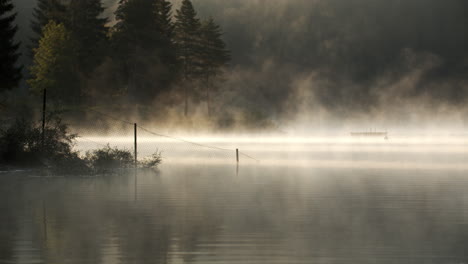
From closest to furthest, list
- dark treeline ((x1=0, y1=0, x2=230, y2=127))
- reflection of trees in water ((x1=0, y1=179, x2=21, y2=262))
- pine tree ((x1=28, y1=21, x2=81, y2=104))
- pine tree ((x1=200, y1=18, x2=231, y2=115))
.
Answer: reflection of trees in water ((x1=0, y1=179, x2=21, y2=262)) → pine tree ((x1=28, y1=21, x2=81, y2=104)) → dark treeline ((x1=0, y1=0, x2=230, y2=127)) → pine tree ((x1=200, y1=18, x2=231, y2=115))

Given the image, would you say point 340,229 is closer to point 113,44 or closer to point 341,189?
point 341,189

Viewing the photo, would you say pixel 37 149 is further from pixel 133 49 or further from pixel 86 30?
pixel 133 49

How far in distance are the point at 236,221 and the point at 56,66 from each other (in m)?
81.0

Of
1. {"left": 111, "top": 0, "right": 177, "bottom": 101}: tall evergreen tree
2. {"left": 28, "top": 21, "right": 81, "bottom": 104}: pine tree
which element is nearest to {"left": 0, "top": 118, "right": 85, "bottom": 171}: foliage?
{"left": 28, "top": 21, "right": 81, "bottom": 104}: pine tree

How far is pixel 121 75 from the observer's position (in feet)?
369

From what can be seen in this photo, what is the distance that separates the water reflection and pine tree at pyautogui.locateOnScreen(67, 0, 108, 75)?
76146 millimetres

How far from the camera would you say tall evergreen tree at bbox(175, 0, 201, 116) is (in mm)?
114875

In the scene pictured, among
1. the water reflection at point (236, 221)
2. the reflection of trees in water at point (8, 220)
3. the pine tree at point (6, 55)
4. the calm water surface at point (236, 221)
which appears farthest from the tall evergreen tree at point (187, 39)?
the reflection of trees in water at point (8, 220)

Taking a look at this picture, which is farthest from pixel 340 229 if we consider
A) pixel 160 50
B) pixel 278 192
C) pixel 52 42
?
pixel 160 50

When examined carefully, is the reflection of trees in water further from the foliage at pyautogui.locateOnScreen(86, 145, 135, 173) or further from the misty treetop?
the misty treetop

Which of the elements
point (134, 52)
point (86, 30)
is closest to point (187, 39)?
point (134, 52)

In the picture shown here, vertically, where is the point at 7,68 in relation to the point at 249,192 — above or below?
above

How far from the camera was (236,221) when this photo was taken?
19.2 m

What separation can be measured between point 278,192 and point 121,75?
87.5 metres
